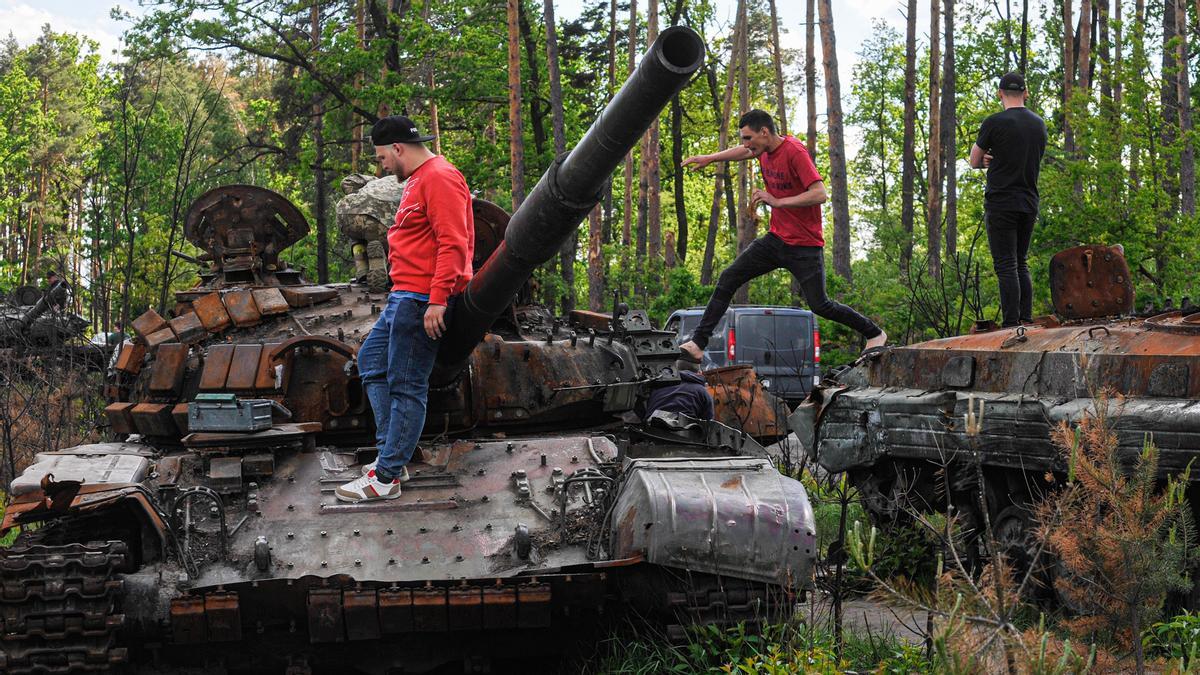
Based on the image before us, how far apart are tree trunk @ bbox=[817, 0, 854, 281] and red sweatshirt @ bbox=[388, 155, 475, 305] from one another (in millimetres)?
20615

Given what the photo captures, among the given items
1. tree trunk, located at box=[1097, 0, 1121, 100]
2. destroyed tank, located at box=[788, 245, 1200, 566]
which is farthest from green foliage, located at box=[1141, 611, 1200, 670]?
tree trunk, located at box=[1097, 0, 1121, 100]

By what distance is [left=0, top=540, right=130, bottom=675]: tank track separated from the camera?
20.5 ft

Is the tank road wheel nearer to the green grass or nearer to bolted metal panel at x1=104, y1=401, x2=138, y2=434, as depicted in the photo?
bolted metal panel at x1=104, y1=401, x2=138, y2=434

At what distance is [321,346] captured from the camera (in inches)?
325

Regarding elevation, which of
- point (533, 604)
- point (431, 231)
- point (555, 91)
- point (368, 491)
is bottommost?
point (533, 604)

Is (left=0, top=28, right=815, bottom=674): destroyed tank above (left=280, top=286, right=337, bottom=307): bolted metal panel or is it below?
below

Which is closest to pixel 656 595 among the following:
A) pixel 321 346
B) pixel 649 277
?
pixel 321 346

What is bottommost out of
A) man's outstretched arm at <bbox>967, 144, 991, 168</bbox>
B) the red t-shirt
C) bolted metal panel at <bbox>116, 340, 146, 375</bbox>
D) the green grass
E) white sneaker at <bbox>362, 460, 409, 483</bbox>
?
the green grass

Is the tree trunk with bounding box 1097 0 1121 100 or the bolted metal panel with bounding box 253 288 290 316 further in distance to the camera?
the tree trunk with bounding box 1097 0 1121 100

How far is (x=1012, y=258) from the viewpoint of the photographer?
34.6 feet

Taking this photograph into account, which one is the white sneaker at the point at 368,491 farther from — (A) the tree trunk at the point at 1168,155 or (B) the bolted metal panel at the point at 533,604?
(A) the tree trunk at the point at 1168,155

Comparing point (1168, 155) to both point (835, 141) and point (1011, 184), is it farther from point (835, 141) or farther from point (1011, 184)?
point (835, 141)

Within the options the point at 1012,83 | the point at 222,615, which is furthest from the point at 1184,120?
the point at 222,615

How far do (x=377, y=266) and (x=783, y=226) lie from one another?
111 inches
